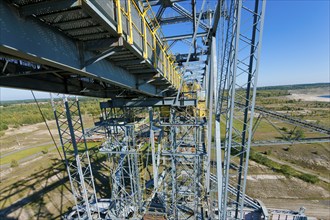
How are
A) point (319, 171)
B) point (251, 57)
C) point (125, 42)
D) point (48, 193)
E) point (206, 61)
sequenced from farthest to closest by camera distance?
point (319, 171)
point (48, 193)
point (206, 61)
point (251, 57)
point (125, 42)

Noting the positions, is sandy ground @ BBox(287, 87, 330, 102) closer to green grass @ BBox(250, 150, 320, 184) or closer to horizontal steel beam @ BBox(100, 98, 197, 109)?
green grass @ BBox(250, 150, 320, 184)

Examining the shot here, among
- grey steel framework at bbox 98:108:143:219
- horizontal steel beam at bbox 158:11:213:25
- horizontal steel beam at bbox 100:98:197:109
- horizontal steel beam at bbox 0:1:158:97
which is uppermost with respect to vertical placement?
horizontal steel beam at bbox 158:11:213:25

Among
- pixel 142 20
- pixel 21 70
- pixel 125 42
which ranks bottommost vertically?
pixel 21 70

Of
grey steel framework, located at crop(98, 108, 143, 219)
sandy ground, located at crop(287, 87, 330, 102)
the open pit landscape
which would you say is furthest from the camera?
sandy ground, located at crop(287, 87, 330, 102)

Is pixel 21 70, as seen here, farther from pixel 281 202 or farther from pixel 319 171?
pixel 319 171

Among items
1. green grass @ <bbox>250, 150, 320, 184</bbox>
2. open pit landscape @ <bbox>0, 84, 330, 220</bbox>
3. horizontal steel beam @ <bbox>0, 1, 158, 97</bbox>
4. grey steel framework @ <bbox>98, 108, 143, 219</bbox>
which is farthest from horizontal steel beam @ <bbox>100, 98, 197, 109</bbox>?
green grass @ <bbox>250, 150, 320, 184</bbox>

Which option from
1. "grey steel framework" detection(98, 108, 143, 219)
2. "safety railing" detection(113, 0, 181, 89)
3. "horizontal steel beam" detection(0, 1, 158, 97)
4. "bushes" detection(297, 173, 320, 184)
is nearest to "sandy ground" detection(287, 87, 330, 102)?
"bushes" detection(297, 173, 320, 184)

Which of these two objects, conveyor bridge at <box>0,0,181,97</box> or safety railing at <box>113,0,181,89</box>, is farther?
safety railing at <box>113,0,181,89</box>

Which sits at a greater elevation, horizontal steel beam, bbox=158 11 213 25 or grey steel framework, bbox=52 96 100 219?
horizontal steel beam, bbox=158 11 213 25

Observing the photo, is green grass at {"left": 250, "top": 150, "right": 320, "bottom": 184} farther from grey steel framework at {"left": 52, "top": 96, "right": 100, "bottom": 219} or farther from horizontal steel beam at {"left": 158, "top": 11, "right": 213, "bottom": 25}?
grey steel framework at {"left": 52, "top": 96, "right": 100, "bottom": 219}

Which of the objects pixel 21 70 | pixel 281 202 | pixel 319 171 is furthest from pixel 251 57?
pixel 319 171

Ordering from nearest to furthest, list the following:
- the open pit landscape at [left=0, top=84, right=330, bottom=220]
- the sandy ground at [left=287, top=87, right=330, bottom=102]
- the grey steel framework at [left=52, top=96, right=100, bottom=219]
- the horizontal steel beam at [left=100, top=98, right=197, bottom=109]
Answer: the grey steel framework at [left=52, top=96, right=100, bottom=219]
the horizontal steel beam at [left=100, top=98, right=197, bottom=109]
the open pit landscape at [left=0, top=84, right=330, bottom=220]
the sandy ground at [left=287, top=87, right=330, bottom=102]
